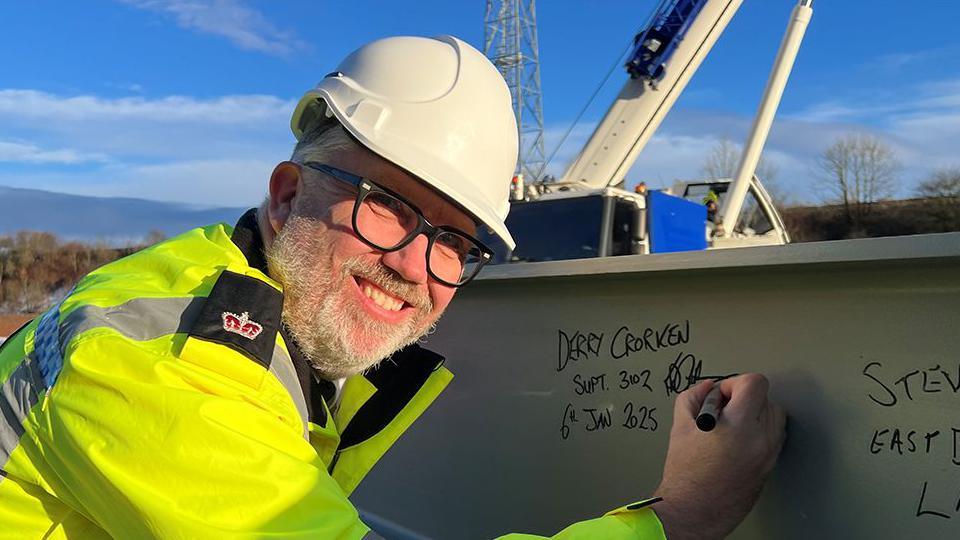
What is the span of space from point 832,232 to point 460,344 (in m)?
35.2

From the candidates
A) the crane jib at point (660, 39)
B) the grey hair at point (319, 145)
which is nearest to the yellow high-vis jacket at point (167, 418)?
the grey hair at point (319, 145)

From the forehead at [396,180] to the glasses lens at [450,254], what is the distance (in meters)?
0.06

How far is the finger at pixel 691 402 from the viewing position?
1.76m

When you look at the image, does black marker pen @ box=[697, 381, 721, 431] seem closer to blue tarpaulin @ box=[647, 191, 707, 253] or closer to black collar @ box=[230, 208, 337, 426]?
black collar @ box=[230, 208, 337, 426]

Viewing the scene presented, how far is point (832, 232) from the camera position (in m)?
34.4

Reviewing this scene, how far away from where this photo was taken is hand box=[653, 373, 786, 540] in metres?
1.61

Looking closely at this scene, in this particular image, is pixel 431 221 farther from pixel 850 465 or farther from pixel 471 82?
pixel 850 465

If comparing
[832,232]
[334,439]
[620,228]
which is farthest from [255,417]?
[832,232]

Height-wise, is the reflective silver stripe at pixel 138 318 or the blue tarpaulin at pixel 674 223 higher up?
the blue tarpaulin at pixel 674 223

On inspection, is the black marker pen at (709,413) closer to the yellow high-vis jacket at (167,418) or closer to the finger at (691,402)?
the finger at (691,402)

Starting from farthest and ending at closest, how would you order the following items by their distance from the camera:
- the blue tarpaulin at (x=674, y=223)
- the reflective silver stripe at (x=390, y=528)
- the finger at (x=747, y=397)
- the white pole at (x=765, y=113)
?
the white pole at (x=765, y=113), the blue tarpaulin at (x=674, y=223), the reflective silver stripe at (x=390, y=528), the finger at (x=747, y=397)

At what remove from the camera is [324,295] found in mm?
1774

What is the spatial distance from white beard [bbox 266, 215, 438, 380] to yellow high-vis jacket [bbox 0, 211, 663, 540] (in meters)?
0.18

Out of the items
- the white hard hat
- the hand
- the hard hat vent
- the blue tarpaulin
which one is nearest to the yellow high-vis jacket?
the hand
